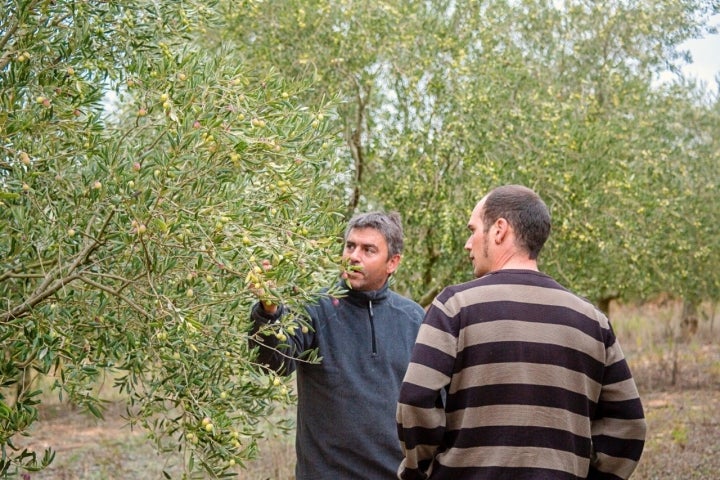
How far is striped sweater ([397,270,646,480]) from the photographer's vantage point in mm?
3129

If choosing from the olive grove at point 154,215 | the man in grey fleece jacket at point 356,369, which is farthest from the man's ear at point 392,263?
the olive grove at point 154,215

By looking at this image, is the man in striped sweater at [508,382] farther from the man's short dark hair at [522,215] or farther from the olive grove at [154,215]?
the olive grove at [154,215]

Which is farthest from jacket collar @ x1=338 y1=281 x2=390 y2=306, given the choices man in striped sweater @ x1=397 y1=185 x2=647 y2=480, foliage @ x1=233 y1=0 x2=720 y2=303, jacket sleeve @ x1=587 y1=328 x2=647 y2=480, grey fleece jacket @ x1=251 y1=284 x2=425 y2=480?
foliage @ x1=233 y1=0 x2=720 y2=303

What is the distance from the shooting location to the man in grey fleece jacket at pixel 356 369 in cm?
424

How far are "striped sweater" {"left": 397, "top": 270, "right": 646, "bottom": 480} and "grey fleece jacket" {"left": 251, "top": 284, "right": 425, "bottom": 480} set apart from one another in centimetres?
100

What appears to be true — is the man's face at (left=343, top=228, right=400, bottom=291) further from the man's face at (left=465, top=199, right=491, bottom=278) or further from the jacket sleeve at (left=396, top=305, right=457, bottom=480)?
the jacket sleeve at (left=396, top=305, right=457, bottom=480)

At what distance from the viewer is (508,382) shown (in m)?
3.14

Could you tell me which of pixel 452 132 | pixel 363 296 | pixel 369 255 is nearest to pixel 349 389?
pixel 363 296

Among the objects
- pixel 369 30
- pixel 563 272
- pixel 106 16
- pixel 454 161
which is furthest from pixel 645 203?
pixel 106 16

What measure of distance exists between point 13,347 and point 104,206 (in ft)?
2.62

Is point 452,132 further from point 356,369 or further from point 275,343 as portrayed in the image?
point 275,343

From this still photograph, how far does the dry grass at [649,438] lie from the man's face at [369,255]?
1.28 meters

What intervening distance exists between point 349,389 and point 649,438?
967 cm

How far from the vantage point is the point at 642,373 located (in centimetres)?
2036
